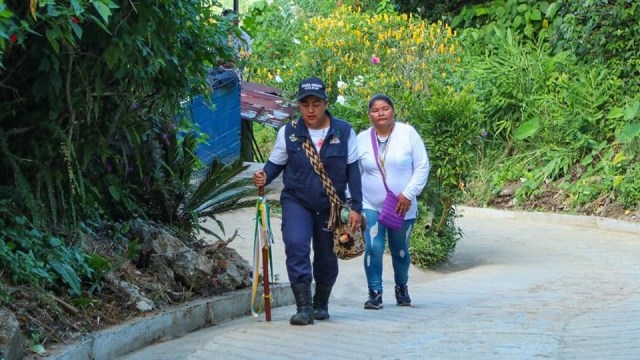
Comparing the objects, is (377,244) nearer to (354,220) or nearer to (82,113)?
(354,220)

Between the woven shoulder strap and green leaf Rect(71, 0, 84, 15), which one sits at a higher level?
green leaf Rect(71, 0, 84, 15)

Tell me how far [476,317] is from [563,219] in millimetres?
8606

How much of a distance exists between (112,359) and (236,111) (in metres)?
8.94

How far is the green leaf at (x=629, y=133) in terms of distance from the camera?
16.9 meters

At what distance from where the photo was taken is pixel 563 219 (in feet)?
54.7

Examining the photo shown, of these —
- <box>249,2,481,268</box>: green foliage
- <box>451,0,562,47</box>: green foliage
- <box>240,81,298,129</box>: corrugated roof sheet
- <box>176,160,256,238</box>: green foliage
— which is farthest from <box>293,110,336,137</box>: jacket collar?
<box>451,0,562,47</box>: green foliage

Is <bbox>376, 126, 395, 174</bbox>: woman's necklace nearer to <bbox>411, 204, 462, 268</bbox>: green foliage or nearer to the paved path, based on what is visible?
A: the paved path

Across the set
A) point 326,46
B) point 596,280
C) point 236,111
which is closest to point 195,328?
point 596,280

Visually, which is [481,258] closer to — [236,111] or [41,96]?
[236,111]

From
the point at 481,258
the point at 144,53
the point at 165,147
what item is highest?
the point at 144,53

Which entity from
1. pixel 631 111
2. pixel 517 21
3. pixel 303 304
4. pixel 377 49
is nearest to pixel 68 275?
pixel 303 304

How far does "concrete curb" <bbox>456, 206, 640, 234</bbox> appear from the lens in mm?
15680

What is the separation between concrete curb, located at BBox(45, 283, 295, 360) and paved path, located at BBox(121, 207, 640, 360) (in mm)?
107

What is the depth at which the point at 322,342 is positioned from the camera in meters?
7.33
